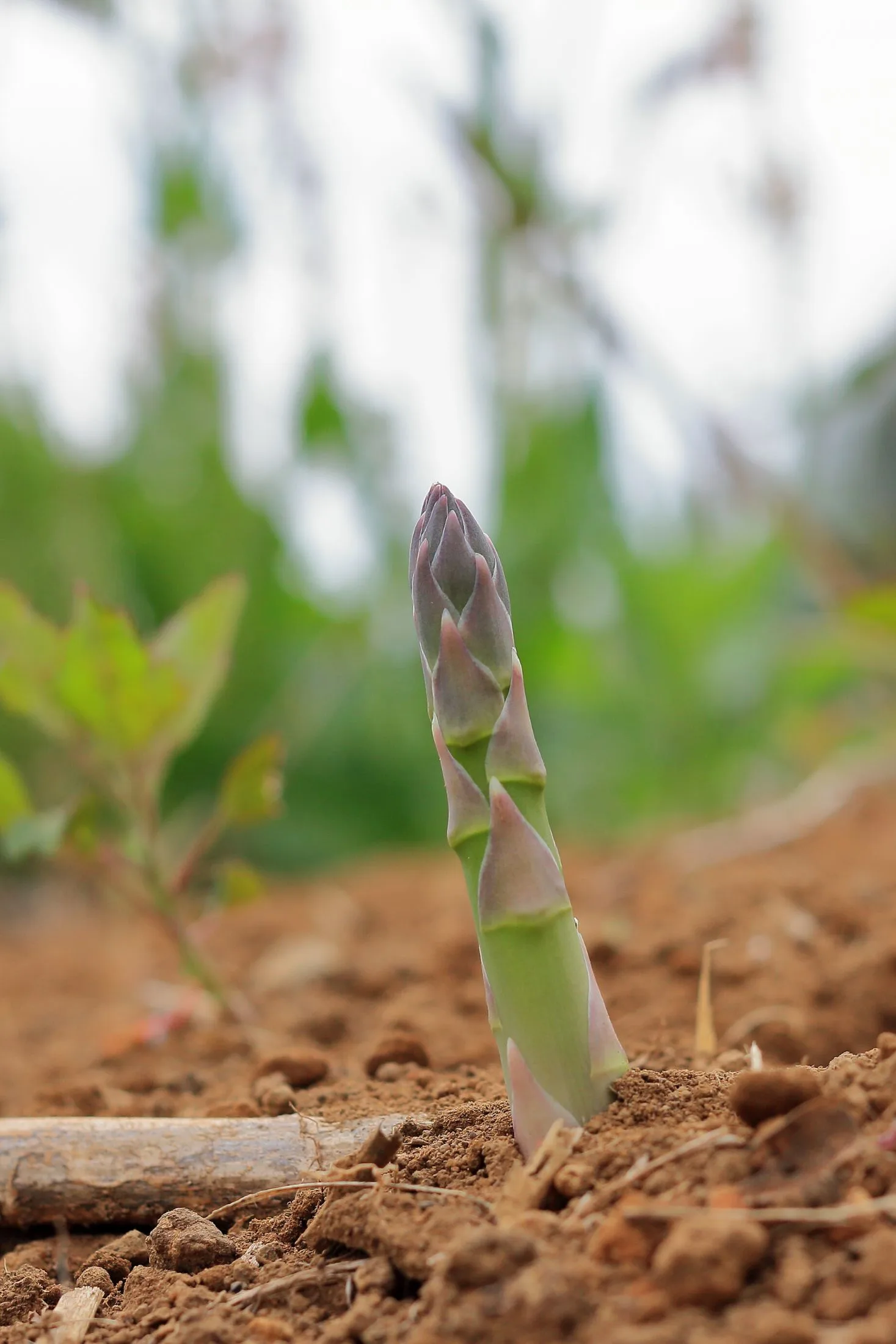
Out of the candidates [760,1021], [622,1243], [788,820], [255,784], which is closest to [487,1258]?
[622,1243]

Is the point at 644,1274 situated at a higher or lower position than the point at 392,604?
lower

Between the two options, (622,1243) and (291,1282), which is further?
(291,1282)

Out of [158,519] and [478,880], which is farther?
[158,519]

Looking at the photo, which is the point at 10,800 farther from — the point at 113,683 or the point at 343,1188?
the point at 343,1188

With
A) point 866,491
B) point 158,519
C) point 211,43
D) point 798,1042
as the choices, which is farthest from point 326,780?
point 798,1042

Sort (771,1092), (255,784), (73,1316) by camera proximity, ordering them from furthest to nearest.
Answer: (255,784)
(73,1316)
(771,1092)

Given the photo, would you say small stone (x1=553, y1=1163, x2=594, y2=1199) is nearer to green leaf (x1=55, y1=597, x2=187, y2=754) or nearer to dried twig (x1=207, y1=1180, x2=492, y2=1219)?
dried twig (x1=207, y1=1180, x2=492, y2=1219)

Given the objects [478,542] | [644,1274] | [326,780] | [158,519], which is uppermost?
[158,519]

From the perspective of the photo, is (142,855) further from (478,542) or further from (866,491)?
(866,491)
